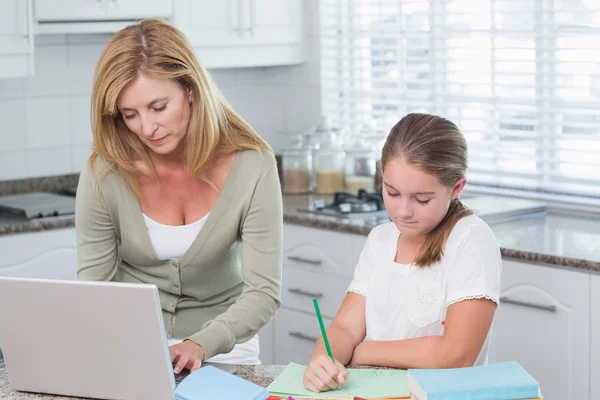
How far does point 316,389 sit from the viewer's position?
1.51m

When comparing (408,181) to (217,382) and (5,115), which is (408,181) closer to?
(217,382)

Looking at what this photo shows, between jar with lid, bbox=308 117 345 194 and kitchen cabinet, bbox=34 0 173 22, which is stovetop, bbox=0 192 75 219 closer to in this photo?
kitchen cabinet, bbox=34 0 173 22

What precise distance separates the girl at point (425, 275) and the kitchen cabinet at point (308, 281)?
4.05 ft

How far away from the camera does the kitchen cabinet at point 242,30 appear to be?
3574 mm

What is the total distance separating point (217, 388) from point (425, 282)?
484 mm

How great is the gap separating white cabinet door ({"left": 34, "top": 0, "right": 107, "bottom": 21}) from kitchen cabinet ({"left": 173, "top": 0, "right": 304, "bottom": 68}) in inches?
13.0

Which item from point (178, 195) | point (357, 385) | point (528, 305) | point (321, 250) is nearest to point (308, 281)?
point (321, 250)

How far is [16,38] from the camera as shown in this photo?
3113 mm

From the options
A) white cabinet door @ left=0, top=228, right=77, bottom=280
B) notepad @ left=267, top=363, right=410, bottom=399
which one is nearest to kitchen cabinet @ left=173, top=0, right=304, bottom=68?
white cabinet door @ left=0, top=228, right=77, bottom=280

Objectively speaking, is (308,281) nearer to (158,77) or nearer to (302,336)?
(302,336)

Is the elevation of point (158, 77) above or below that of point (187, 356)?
above

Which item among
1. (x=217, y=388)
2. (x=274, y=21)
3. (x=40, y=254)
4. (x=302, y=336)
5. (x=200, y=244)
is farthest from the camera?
(x=274, y=21)

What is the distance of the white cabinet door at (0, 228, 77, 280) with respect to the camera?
303 centimetres

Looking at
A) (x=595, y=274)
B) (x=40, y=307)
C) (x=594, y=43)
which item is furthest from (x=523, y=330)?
(x=40, y=307)
